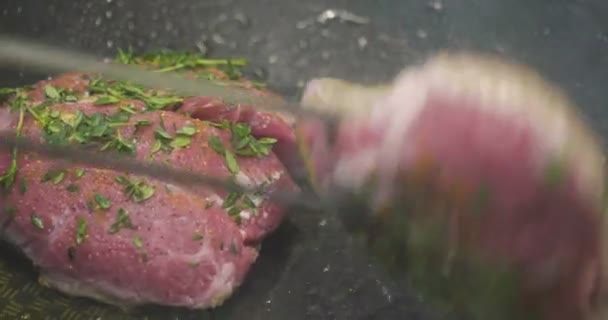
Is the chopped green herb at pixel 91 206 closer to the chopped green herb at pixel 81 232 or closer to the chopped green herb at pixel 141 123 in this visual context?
the chopped green herb at pixel 81 232

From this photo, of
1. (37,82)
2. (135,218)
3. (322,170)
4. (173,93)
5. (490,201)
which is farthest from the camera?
(37,82)

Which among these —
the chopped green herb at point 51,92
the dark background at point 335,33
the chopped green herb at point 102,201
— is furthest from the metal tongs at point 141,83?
the dark background at point 335,33

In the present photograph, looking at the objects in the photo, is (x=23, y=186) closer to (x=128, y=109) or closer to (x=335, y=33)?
(x=128, y=109)

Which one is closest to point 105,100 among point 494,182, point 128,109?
point 128,109

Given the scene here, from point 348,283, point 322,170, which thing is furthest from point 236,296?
point 322,170

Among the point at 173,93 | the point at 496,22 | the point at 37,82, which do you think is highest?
the point at 496,22

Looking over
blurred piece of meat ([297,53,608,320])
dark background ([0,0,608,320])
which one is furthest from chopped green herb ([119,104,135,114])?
blurred piece of meat ([297,53,608,320])

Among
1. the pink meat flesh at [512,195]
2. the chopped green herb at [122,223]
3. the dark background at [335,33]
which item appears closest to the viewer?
the pink meat flesh at [512,195]

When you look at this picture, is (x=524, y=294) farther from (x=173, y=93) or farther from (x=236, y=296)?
(x=173, y=93)
